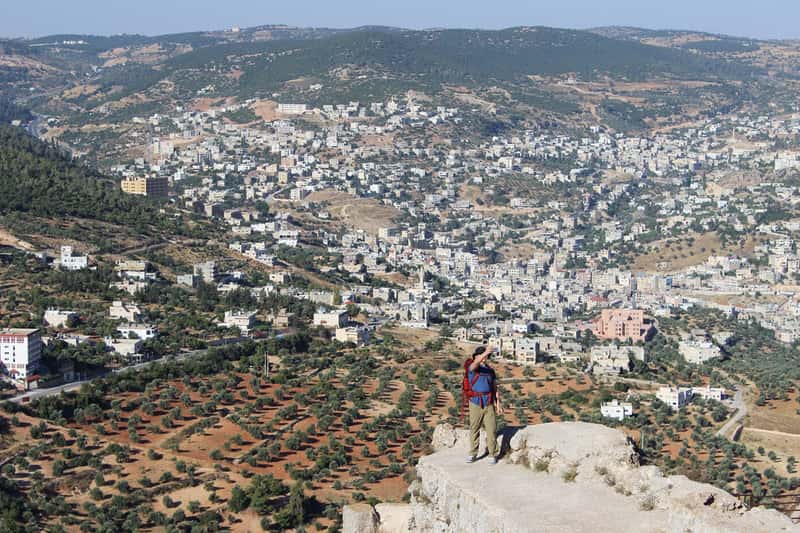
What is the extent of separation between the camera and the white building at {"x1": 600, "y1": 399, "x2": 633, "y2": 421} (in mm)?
28609

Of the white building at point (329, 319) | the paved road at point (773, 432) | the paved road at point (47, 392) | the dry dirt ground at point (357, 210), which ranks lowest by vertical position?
the dry dirt ground at point (357, 210)

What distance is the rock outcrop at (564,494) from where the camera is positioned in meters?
5.44

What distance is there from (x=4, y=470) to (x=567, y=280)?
4141cm

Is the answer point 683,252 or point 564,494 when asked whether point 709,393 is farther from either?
point 683,252

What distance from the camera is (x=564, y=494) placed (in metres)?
6.13

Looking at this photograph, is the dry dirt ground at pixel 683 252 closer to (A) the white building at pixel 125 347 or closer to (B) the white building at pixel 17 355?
(A) the white building at pixel 125 347

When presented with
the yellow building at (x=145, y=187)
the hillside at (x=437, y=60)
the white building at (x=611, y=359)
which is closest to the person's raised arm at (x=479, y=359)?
the white building at (x=611, y=359)

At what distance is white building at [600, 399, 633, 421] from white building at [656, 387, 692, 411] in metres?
1.93

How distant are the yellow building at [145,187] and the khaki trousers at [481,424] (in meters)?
59.4

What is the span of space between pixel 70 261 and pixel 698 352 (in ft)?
67.9

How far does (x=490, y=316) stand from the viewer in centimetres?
4675

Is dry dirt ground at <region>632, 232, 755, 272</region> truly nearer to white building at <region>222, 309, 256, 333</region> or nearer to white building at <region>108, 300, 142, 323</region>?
white building at <region>222, 309, 256, 333</region>

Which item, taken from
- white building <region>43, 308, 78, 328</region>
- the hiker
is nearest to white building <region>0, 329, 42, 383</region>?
white building <region>43, 308, 78, 328</region>

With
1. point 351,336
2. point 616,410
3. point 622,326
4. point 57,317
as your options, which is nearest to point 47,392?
point 57,317
